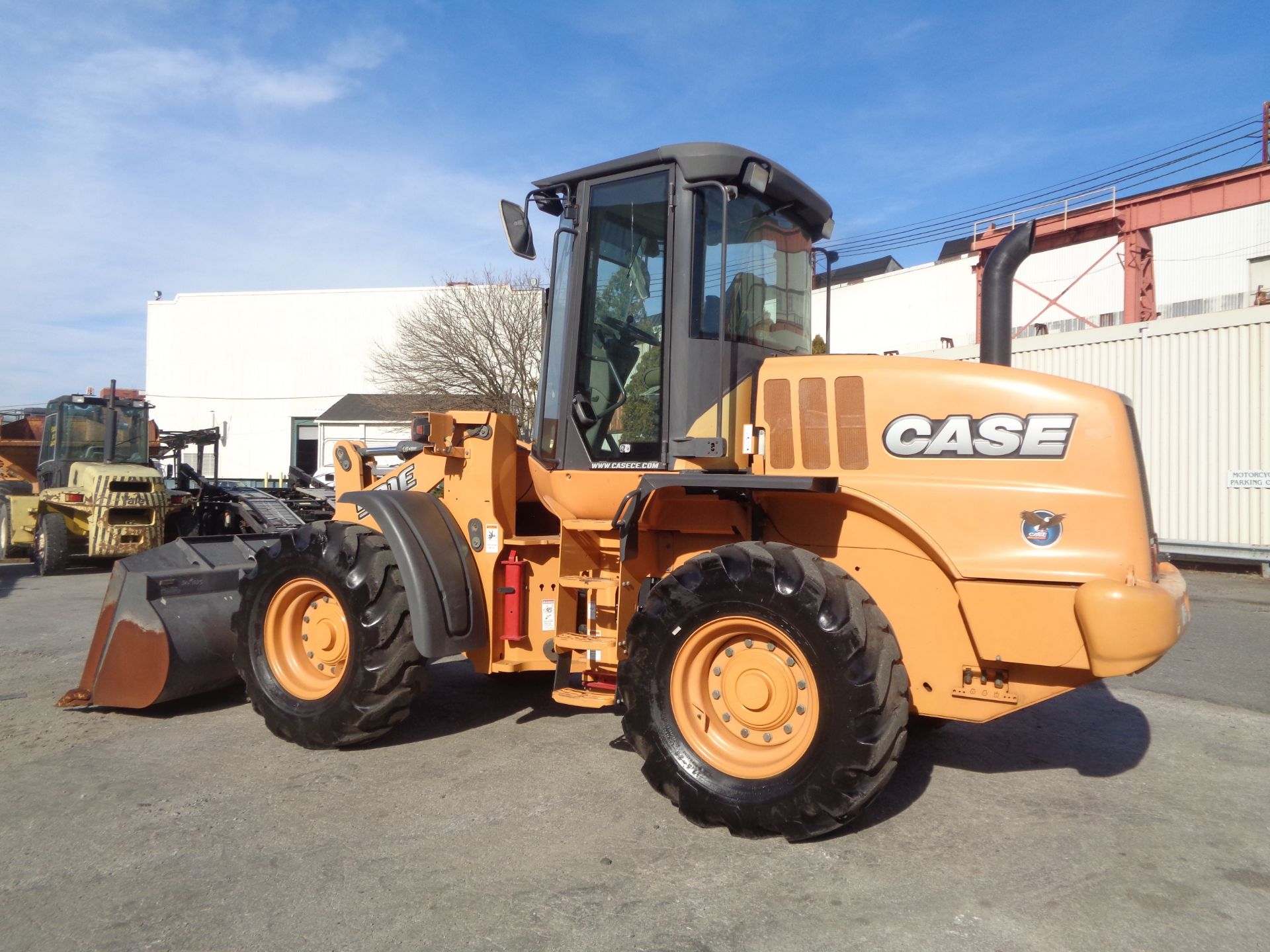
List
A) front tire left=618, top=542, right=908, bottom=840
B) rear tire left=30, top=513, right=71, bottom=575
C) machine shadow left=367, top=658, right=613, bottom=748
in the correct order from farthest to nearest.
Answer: rear tire left=30, top=513, right=71, bottom=575
machine shadow left=367, top=658, right=613, bottom=748
front tire left=618, top=542, right=908, bottom=840

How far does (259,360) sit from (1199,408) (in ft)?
118

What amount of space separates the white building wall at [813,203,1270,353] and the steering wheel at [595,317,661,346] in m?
20.9

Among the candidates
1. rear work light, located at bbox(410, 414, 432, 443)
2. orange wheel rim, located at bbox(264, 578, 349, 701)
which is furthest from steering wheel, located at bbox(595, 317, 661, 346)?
orange wheel rim, located at bbox(264, 578, 349, 701)

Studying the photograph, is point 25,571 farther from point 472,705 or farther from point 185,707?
point 472,705

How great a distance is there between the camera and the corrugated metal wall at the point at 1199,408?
13430mm

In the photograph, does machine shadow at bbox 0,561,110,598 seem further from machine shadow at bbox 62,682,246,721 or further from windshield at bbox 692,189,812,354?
windshield at bbox 692,189,812,354

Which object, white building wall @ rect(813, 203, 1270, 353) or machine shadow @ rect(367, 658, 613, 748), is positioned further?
white building wall @ rect(813, 203, 1270, 353)

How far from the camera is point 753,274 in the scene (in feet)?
15.0

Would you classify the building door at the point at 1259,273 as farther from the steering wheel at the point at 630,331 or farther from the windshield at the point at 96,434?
the steering wheel at the point at 630,331

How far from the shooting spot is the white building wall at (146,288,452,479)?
39312 millimetres

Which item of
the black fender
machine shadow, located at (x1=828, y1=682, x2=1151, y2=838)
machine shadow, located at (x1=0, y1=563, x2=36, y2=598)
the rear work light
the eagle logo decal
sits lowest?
machine shadow, located at (x1=828, y1=682, x2=1151, y2=838)

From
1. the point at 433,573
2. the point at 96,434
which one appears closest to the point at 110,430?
the point at 96,434

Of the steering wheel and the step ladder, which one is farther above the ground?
the steering wheel

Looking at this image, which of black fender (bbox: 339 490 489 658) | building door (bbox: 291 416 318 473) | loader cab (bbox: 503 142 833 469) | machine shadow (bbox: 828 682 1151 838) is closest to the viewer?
loader cab (bbox: 503 142 833 469)
